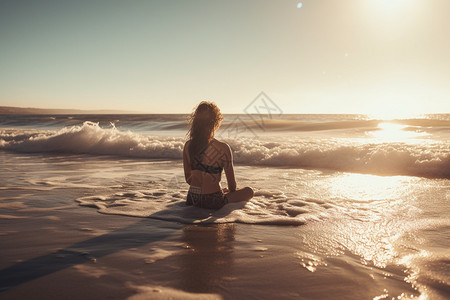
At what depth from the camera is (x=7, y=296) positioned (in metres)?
2.06

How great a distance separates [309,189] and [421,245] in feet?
9.36

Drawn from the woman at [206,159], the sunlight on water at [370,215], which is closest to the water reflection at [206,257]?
the woman at [206,159]

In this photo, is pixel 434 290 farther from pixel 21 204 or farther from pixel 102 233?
pixel 21 204

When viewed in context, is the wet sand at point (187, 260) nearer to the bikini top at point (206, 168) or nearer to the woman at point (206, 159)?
the woman at point (206, 159)

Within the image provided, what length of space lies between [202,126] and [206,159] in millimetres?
472

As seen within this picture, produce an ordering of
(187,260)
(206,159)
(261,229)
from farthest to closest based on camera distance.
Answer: (206,159) < (261,229) < (187,260)

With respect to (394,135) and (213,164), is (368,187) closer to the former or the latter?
(213,164)

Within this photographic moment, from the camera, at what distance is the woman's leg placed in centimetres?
459

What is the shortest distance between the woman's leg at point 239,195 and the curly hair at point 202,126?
764 millimetres

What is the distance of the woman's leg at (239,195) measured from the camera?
459 cm

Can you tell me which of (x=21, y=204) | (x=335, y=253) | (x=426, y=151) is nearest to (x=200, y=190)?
(x=335, y=253)

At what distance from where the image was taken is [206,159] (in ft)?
14.2

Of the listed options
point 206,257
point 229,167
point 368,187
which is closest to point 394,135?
point 368,187

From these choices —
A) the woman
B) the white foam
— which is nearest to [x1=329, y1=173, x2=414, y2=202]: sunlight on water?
the white foam
